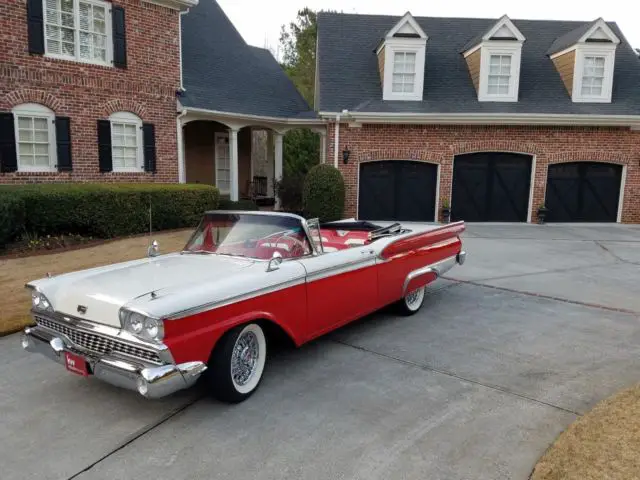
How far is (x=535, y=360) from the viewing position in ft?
14.4

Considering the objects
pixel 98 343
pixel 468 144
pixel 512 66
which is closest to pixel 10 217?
pixel 98 343

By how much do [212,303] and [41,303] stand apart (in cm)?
139

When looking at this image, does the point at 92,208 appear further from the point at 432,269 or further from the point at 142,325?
the point at 142,325

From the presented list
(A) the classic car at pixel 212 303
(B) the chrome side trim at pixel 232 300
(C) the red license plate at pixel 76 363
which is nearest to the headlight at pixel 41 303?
(A) the classic car at pixel 212 303

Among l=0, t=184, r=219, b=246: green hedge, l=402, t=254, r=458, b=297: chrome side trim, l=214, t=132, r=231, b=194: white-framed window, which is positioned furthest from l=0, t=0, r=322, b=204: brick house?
l=402, t=254, r=458, b=297: chrome side trim

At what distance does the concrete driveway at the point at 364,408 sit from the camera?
279 centimetres

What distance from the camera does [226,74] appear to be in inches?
632

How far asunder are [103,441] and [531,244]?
10578 millimetres

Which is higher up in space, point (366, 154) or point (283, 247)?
point (366, 154)

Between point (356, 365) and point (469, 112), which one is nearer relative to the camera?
point (356, 365)

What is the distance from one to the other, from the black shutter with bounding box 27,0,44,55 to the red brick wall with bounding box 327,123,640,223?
7.94 m

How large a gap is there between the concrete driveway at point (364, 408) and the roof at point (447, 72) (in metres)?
10.8

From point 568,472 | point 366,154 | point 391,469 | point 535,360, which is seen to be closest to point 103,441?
point 391,469

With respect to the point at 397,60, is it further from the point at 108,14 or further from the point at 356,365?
the point at 356,365
